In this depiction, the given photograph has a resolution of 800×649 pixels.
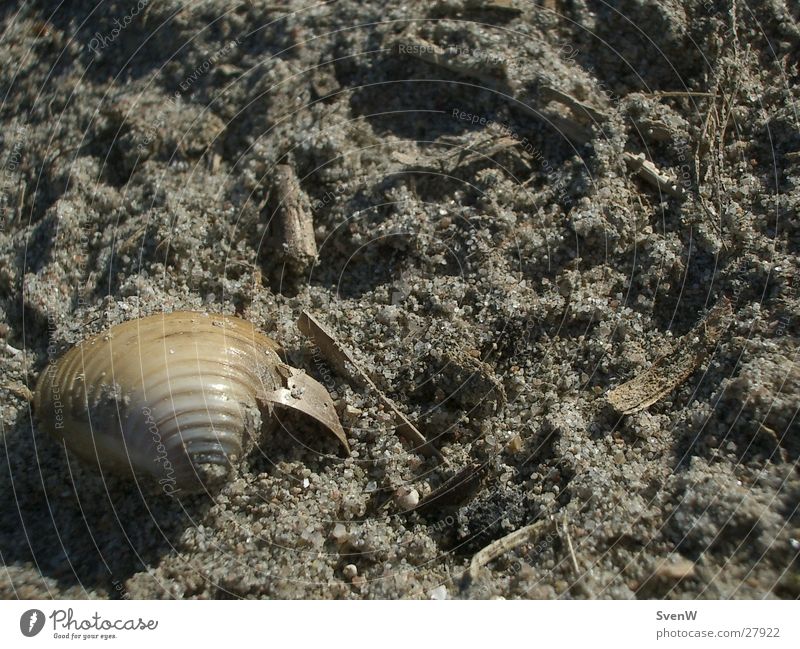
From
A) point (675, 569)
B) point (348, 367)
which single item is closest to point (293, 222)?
point (348, 367)

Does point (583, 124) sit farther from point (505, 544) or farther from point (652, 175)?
point (505, 544)

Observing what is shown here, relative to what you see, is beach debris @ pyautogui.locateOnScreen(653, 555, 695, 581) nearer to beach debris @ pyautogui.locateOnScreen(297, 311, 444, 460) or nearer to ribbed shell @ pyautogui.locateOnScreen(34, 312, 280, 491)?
beach debris @ pyautogui.locateOnScreen(297, 311, 444, 460)

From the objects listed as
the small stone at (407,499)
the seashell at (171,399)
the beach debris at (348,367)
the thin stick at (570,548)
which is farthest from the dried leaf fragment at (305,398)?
the thin stick at (570,548)

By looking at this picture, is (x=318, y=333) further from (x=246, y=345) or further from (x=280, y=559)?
(x=280, y=559)

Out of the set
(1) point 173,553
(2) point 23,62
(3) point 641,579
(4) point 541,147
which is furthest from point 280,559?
(2) point 23,62

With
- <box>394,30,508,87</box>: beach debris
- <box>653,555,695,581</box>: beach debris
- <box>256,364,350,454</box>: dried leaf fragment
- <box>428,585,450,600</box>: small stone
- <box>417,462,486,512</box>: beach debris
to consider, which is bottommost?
<box>428,585,450,600</box>: small stone

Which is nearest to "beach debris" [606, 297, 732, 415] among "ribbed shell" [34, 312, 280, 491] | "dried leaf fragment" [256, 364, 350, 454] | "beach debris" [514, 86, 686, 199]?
"beach debris" [514, 86, 686, 199]
